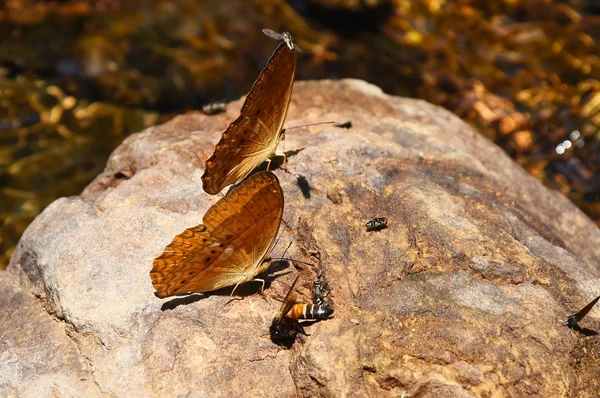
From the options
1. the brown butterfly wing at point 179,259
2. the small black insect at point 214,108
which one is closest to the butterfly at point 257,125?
the brown butterfly wing at point 179,259

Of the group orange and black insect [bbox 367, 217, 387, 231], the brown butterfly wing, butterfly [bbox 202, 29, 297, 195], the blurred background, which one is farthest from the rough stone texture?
the blurred background

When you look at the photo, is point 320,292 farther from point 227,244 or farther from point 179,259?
point 179,259

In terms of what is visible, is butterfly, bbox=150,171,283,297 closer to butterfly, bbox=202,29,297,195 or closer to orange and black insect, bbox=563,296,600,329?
butterfly, bbox=202,29,297,195

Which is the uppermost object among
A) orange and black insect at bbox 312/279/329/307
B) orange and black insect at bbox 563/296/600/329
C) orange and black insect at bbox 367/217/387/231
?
orange and black insect at bbox 563/296/600/329

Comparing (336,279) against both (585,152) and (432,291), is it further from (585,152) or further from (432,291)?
(585,152)

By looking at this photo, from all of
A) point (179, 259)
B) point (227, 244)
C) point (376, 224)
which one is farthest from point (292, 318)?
point (376, 224)

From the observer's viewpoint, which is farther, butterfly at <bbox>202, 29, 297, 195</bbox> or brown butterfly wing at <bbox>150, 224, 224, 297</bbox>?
butterfly at <bbox>202, 29, 297, 195</bbox>
